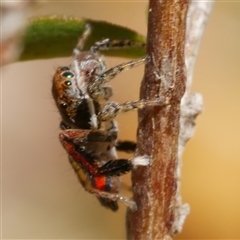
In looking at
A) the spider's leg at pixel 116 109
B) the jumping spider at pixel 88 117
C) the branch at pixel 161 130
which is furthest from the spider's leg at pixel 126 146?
the branch at pixel 161 130

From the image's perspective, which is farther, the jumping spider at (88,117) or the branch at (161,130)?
the jumping spider at (88,117)

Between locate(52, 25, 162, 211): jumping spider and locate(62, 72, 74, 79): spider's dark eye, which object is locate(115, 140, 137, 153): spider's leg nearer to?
locate(52, 25, 162, 211): jumping spider

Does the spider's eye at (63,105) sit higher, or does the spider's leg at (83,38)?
the spider's leg at (83,38)

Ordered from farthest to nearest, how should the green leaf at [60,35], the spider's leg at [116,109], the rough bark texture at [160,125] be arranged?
the green leaf at [60,35], the spider's leg at [116,109], the rough bark texture at [160,125]

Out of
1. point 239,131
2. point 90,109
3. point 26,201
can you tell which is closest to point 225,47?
point 239,131

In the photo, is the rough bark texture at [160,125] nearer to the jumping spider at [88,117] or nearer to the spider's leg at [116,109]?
the spider's leg at [116,109]

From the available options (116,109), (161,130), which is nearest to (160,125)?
(161,130)

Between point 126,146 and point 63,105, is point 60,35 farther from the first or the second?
point 126,146

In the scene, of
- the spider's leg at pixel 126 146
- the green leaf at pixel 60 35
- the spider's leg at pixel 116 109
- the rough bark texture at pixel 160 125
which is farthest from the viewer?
the spider's leg at pixel 126 146
